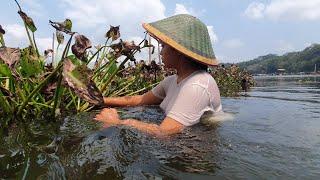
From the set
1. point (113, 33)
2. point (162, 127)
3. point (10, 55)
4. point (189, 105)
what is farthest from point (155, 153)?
point (113, 33)

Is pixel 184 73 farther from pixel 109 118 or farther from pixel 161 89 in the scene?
pixel 161 89

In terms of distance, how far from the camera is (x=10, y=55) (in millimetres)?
2945

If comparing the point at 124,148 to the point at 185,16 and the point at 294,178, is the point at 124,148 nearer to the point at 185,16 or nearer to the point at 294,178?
the point at 294,178

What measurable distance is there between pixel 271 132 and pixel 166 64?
3.44 feet

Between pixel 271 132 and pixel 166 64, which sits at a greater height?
pixel 166 64

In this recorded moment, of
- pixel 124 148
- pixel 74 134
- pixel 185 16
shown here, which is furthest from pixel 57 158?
pixel 185 16

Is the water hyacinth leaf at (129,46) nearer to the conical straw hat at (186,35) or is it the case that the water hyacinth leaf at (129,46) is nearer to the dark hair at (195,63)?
the conical straw hat at (186,35)

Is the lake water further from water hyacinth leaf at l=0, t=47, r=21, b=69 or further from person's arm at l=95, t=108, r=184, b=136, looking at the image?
water hyacinth leaf at l=0, t=47, r=21, b=69

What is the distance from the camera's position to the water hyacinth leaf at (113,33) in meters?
4.32

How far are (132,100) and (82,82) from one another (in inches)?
95.1

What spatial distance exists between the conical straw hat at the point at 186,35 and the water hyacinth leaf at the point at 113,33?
103 centimetres

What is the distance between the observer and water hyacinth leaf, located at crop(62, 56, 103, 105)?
1.95 m

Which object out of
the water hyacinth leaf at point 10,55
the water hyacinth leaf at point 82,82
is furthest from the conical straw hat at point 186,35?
the water hyacinth leaf at point 82,82

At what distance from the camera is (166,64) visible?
3.42 meters
